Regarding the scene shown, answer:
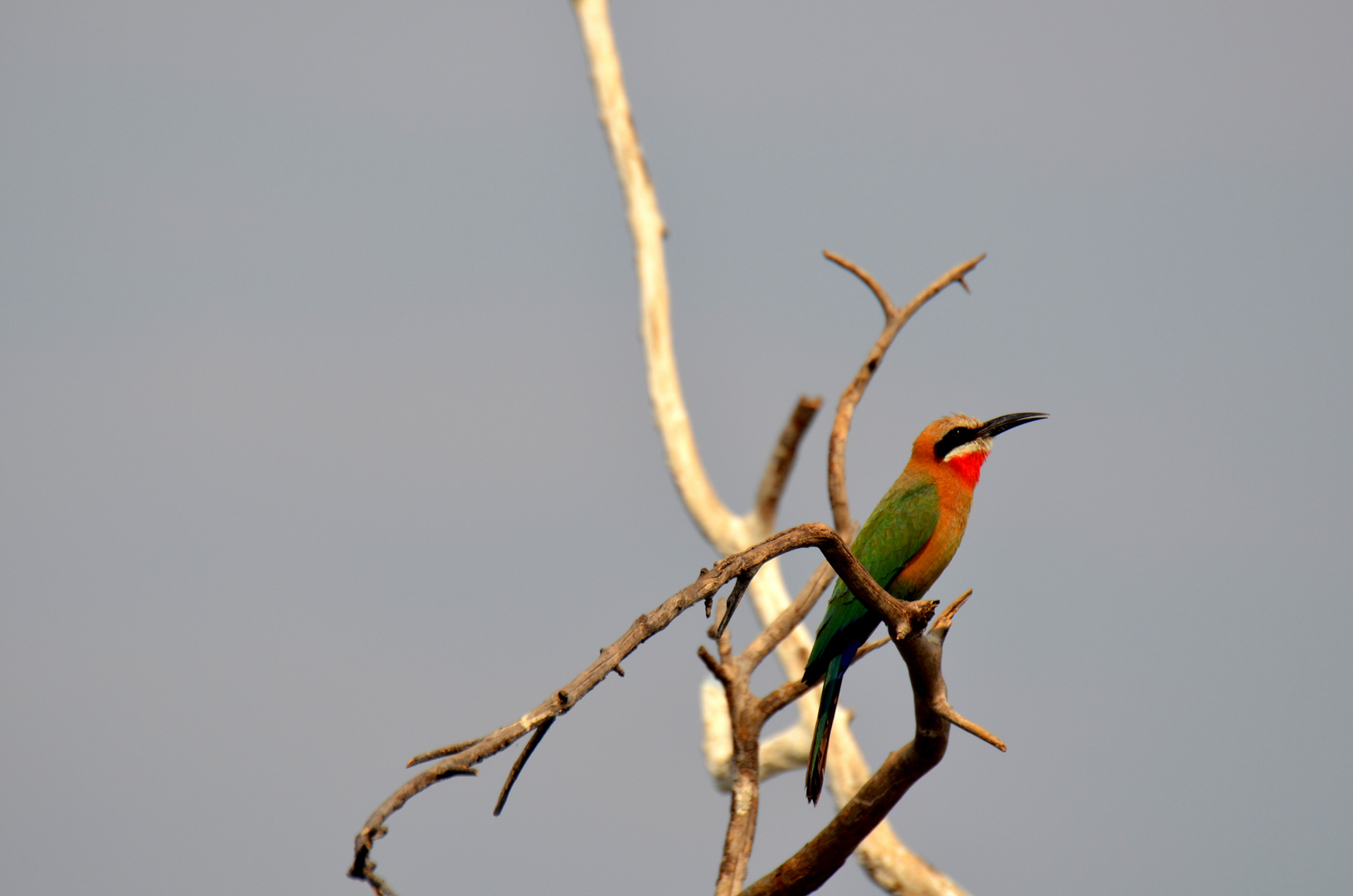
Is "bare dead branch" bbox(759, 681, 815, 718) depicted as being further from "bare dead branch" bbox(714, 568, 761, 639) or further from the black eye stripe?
"bare dead branch" bbox(714, 568, 761, 639)

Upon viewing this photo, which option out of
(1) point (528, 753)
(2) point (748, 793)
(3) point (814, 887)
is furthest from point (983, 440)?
(1) point (528, 753)

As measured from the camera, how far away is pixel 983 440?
4.90 metres

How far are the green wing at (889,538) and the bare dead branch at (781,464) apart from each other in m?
1.31

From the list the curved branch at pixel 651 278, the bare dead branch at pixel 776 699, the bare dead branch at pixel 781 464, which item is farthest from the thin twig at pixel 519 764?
the curved branch at pixel 651 278

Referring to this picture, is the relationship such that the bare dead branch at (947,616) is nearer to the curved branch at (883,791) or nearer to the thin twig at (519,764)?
the curved branch at (883,791)

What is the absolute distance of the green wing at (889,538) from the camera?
4.18m

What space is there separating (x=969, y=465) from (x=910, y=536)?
56 cm

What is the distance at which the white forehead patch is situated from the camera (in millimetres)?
4809

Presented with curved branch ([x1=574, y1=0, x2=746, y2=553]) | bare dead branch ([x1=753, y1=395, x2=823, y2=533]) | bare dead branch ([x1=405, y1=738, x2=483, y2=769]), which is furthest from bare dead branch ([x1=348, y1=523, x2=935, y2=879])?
curved branch ([x1=574, y1=0, x2=746, y2=553])

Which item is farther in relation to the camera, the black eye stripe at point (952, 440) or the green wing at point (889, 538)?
the black eye stripe at point (952, 440)

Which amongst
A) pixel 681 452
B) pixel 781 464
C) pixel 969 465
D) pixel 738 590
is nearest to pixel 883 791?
pixel 738 590

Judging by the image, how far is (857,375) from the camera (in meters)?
5.30

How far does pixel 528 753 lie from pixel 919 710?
156cm

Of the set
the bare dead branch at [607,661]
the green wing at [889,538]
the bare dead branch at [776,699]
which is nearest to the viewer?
the bare dead branch at [607,661]
